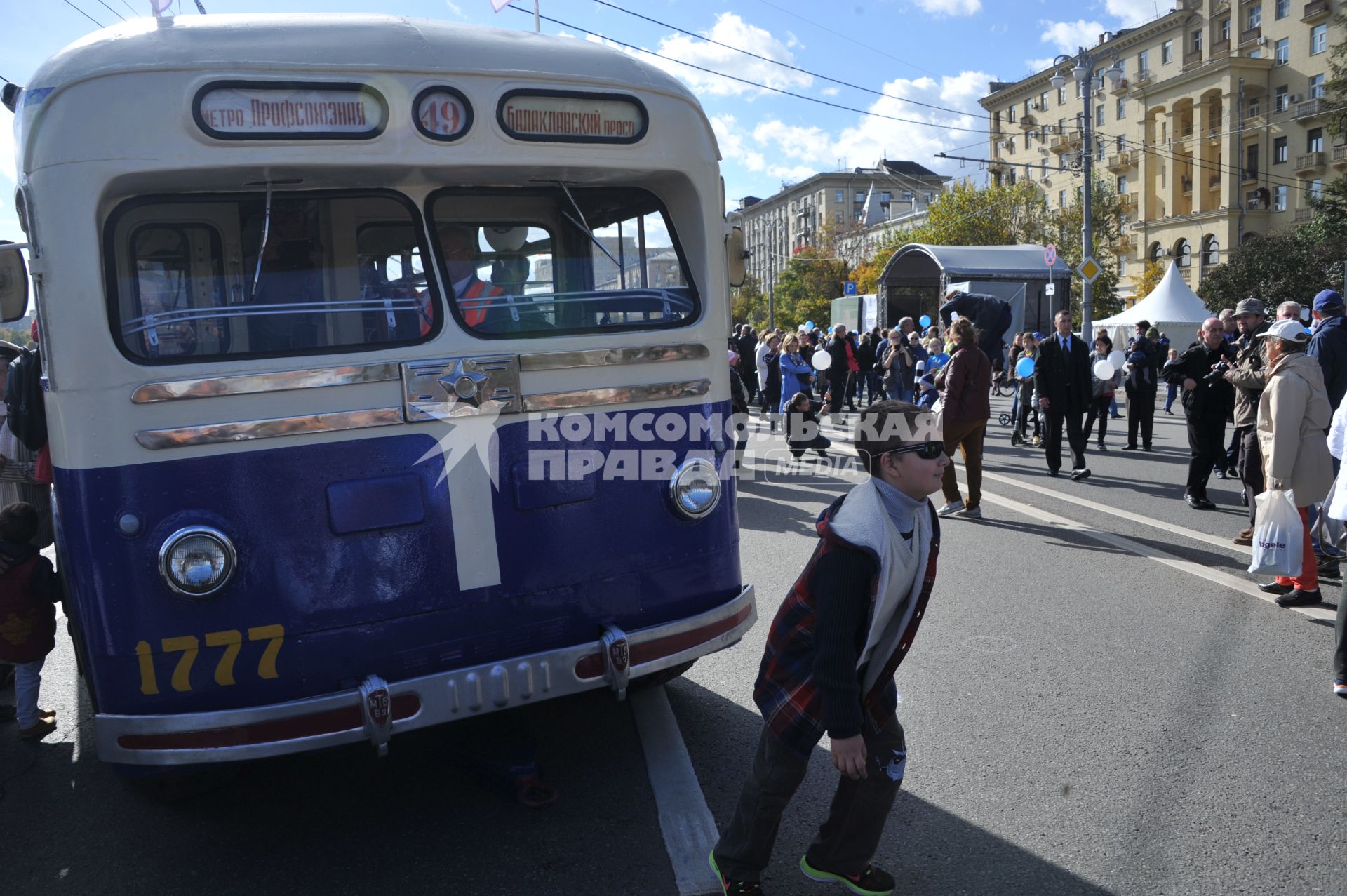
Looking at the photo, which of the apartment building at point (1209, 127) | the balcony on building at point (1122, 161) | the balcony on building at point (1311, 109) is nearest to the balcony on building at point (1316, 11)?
the apartment building at point (1209, 127)

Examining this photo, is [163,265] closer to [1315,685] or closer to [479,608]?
[479,608]

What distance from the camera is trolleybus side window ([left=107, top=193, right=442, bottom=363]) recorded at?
3.34m

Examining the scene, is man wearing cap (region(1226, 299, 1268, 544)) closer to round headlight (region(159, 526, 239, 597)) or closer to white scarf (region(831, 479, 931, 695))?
white scarf (region(831, 479, 931, 695))

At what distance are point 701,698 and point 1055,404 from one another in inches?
299

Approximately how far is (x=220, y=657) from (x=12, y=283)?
1596 millimetres

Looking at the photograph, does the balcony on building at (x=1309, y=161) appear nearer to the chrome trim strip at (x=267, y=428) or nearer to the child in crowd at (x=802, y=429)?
the child in crowd at (x=802, y=429)

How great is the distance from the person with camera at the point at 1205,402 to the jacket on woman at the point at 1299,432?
3.01 meters

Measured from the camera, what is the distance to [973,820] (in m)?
3.62

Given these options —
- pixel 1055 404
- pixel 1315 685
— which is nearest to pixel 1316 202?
pixel 1055 404

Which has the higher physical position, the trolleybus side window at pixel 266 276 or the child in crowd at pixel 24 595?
the trolleybus side window at pixel 266 276

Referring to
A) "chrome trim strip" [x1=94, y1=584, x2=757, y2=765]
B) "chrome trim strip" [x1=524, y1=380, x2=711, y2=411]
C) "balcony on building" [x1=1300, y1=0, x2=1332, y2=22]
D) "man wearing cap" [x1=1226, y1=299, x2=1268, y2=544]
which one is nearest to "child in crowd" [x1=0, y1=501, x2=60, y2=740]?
"chrome trim strip" [x1=94, y1=584, x2=757, y2=765]

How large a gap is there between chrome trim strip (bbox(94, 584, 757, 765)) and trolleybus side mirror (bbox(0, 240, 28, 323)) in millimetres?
1515

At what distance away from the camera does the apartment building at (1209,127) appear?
55.4 meters

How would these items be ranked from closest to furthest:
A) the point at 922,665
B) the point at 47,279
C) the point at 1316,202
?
the point at 47,279, the point at 922,665, the point at 1316,202
